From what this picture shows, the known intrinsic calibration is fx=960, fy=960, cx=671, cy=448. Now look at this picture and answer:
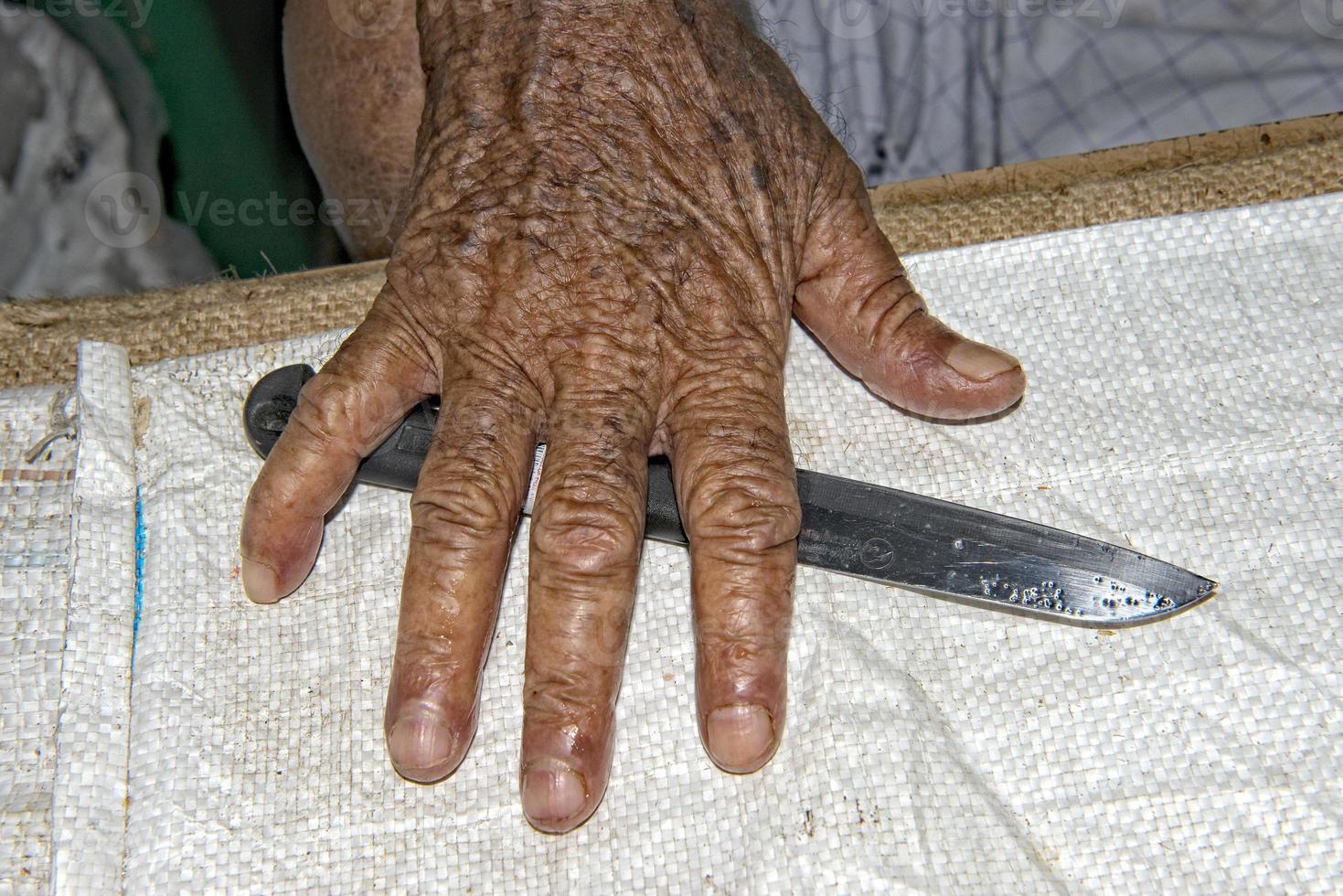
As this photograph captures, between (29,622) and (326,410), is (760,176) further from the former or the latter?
(29,622)

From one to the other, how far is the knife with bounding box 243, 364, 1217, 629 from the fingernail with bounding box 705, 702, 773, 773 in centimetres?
15

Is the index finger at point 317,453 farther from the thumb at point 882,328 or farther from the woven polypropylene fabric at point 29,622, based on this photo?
the thumb at point 882,328

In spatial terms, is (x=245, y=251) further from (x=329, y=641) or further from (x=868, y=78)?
(x=868, y=78)

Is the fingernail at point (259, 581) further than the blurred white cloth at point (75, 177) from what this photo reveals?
No

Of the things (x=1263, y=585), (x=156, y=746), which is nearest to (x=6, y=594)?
(x=156, y=746)

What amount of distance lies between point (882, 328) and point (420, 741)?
1.73 ft

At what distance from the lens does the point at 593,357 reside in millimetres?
812

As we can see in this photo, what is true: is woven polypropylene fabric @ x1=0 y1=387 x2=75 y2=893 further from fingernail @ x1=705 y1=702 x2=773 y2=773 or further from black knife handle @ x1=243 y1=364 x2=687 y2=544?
fingernail @ x1=705 y1=702 x2=773 y2=773

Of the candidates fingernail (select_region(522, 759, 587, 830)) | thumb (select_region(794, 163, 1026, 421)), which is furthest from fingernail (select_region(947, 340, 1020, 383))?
fingernail (select_region(522, 759, 587, 830))

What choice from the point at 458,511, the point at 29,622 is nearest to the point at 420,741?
the point at 458,511

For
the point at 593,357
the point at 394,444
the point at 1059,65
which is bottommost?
the point at 394,444

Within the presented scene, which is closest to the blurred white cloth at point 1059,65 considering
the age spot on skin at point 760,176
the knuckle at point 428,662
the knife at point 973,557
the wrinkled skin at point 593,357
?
the wrinkled skin at point 593,357

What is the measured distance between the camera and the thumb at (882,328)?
84 cm

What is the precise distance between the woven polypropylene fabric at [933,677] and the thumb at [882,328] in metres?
0.04
